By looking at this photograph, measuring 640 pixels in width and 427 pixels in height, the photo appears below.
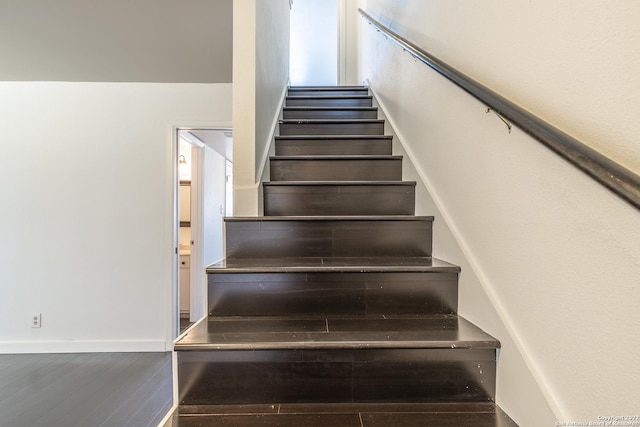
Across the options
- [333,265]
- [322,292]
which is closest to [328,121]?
[333,265]

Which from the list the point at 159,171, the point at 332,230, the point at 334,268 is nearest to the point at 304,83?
the point at 159,171

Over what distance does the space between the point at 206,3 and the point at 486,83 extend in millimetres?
1647

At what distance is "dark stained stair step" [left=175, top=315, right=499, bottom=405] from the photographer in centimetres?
103

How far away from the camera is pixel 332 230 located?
1.57 m

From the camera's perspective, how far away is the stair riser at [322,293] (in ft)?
4.22

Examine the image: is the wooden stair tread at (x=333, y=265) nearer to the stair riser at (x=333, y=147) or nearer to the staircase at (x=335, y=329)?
the staircase at (x=335, y=329)

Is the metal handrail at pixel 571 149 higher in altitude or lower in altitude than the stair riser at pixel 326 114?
lower

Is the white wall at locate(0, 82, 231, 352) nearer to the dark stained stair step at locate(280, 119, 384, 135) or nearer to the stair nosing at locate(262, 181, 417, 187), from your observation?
the dark stained stair step at locate(280, 119, 384, 135)

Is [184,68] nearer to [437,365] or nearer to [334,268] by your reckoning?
[334,268]

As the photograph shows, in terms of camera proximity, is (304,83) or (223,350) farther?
(304,83)

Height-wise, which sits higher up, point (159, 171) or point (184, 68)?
point (184, 68)

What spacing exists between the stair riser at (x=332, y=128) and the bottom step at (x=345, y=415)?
6.29 ft

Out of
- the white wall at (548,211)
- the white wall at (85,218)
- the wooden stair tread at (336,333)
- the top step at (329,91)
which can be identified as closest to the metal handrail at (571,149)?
the white wall at (548,211)

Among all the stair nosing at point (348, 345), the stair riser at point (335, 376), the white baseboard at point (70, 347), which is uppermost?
the stair nosing at point (348, 345)
